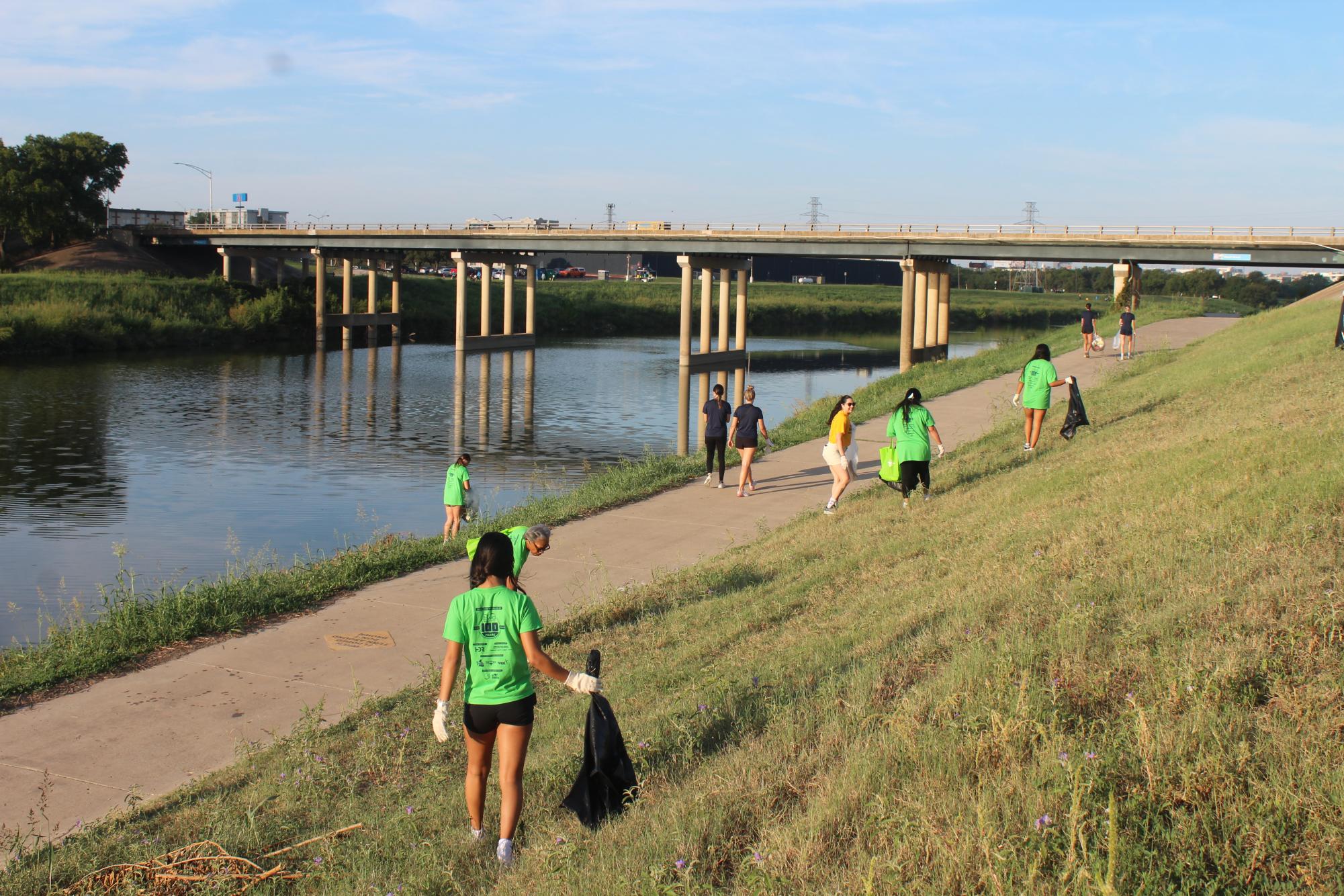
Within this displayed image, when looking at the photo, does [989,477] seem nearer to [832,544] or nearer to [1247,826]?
[832,544]

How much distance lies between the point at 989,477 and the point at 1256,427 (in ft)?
11.1

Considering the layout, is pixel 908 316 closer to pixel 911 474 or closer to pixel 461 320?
pixel 461 320

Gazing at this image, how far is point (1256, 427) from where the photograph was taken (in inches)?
490

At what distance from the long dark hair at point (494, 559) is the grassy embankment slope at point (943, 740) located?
1.31 m

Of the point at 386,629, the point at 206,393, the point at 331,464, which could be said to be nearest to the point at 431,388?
the point at 206,393

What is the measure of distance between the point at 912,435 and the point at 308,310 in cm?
6285

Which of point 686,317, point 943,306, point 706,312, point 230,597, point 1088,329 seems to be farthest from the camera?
point 686,317

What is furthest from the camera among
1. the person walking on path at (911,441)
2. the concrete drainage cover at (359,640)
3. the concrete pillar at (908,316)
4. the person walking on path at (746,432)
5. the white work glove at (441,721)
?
the concrete pillar at (908,316)

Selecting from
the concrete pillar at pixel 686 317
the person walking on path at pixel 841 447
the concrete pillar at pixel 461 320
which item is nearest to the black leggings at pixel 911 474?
the person walking on path at pixel 841 447

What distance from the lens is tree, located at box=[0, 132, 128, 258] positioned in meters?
68.3

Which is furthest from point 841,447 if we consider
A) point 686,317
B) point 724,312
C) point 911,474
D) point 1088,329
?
point 724,312

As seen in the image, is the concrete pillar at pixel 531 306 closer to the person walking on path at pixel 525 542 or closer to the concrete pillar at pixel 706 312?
the concrete pillar at pixel 706 312

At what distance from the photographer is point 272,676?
9.06 m

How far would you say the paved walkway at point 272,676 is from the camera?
23.5 ft
